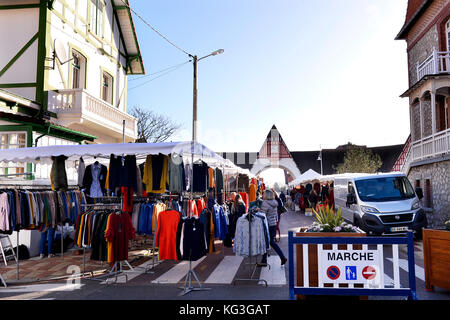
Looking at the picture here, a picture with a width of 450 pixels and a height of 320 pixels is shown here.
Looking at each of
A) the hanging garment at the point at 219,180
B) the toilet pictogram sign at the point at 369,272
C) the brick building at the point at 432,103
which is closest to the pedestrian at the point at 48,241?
the hanging garment at the point at 219,180

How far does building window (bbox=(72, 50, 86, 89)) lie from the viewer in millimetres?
16578

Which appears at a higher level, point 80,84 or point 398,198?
point 80,84

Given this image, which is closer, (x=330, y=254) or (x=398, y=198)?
(x=330, y=254)

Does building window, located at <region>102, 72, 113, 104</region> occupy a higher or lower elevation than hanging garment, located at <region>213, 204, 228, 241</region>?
higher

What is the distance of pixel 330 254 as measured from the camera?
4.91 meters

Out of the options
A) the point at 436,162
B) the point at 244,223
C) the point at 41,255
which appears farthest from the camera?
the point at 436,162

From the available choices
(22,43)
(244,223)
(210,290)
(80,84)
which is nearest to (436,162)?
(244,223)

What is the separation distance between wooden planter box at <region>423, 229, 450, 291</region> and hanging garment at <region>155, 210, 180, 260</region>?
15.2 feet

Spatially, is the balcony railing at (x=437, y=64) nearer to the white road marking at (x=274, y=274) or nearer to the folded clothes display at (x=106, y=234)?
the white road marking at (x=274, y=274)

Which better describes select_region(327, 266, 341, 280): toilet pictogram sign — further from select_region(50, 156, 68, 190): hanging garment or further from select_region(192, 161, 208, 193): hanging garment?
select_region(50, 156, 68, 190): hanging garment

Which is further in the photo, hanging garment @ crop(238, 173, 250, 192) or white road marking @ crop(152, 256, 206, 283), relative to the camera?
hanging garment @ crop(238, 173, 250, 192)

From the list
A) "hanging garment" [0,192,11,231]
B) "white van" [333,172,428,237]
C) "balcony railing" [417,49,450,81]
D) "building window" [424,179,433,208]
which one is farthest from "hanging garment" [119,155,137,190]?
"building window" [424,179,433,208]

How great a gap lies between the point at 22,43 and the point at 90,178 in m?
8.13

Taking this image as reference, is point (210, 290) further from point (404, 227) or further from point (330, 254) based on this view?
point (404, 227)
